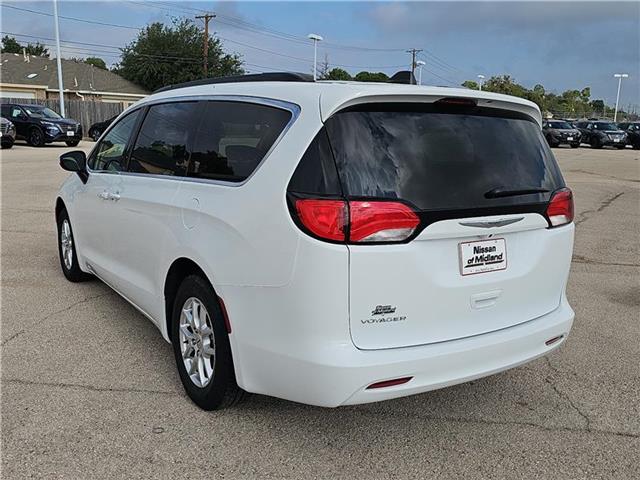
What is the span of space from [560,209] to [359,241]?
1.36 m

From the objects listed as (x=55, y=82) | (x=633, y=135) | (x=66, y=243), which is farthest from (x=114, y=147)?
(x=55, y=82)

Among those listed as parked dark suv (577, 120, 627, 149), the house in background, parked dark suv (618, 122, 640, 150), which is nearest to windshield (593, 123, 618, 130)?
parked dark suv (577, 120, 627, 149)

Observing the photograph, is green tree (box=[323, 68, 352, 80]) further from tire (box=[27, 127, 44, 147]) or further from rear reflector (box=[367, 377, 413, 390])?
tire (box=[27, 127, 44, 147])

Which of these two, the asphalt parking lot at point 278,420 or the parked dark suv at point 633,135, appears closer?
the asphalt parking lot at point 278,420

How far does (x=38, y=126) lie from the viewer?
24828 millimetres

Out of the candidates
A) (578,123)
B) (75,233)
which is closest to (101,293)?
(75,233)

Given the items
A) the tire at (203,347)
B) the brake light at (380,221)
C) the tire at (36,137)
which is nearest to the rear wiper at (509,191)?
the brake light at (380,221)

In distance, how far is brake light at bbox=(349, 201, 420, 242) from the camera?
102 inches

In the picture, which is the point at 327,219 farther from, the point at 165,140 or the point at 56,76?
the point at 56,76

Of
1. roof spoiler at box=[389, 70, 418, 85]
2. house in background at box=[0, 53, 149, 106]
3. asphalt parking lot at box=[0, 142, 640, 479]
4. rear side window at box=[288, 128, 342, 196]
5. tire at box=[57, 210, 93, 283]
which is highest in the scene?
house in background at box=[0, 53, 149, 106]

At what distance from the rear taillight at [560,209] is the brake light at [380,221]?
992mm

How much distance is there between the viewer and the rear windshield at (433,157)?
266 cm

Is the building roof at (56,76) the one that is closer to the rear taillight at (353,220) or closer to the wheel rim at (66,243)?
the wheel rim at (66,243)

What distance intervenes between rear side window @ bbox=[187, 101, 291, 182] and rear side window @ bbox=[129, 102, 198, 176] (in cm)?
14
